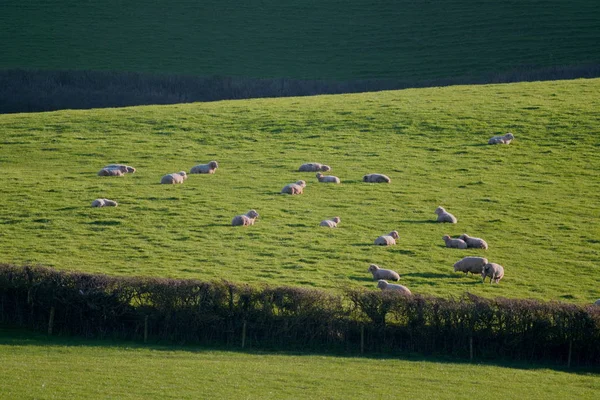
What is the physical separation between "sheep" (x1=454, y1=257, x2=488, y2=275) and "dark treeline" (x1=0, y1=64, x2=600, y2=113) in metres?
44.1

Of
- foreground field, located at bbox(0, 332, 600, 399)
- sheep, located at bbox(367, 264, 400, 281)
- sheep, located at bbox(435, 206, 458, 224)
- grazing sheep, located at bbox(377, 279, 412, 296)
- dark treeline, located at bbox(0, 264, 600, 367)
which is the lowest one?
foreground field, located at bbox(0, 332, 600, 399)

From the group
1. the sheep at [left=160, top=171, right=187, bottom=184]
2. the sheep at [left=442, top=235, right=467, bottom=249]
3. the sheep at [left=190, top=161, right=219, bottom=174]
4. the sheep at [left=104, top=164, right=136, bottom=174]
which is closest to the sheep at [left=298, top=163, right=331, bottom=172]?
the sheep at [left=190, top=161, right=219, bottom=174]

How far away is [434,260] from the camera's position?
2764 cm

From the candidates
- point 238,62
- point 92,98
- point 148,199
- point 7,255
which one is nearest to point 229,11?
point 238,62

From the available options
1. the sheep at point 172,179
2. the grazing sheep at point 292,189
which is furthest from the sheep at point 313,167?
the sheep at point 172,179

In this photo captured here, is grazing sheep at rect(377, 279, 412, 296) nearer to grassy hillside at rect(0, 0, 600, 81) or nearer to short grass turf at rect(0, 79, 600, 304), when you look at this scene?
short grass turf at rect(0, 79, 600, 304)

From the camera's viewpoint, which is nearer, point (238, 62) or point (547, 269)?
point (547, 269)

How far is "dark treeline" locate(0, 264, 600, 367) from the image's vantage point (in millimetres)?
21578

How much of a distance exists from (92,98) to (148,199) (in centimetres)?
3880

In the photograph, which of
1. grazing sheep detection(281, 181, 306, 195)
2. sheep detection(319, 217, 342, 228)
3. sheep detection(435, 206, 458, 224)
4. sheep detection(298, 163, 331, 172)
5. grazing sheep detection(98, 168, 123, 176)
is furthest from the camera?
sheep detection(298, 163, 331, 172)

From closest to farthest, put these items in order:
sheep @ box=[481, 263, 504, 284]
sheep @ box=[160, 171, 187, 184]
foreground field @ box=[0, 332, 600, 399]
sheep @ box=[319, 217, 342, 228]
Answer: foreground field @ box=[0, 332, 600, 399]
sheep @ box=[481, 263, 504, 284]
sheep @ box=[319, 217, 342, 228]
sheep @ box=[160, 171, 187, 184]

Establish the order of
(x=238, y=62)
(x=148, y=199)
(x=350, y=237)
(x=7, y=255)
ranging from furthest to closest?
(x=238, y=62), (x=148, y=199), (x=350, y=237), (x=7, y=255)

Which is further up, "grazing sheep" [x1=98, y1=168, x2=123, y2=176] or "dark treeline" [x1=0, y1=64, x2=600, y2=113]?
"dark treeline" [x1=0, y1=64, x2=600, y2=113]

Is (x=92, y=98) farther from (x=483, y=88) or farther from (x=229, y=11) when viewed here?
(x=483, y=88)
